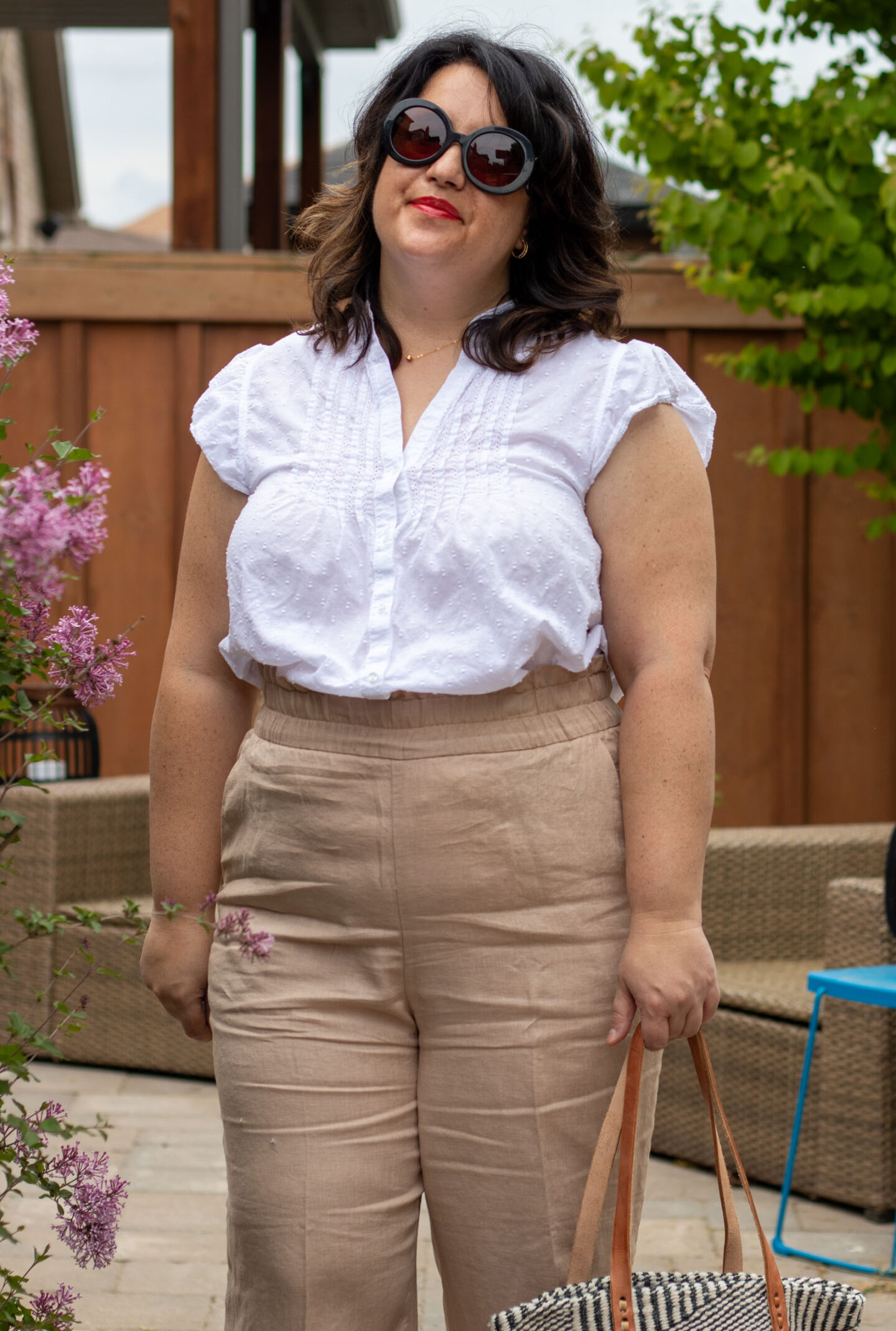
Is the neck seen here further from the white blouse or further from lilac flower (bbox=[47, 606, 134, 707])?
lilac flower (bbox=[47, 606, 134, 707])

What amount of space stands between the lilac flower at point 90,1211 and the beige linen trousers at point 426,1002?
18 cm

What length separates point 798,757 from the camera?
579 cm

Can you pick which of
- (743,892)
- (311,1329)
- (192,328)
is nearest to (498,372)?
(311,1329)

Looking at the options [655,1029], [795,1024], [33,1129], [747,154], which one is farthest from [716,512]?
[33,1129]

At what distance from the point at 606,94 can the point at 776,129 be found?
0.56m

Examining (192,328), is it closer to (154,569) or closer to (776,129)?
(154,569)

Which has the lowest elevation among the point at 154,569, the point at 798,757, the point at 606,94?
the point at 798,757

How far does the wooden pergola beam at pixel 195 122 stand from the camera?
6090 mm

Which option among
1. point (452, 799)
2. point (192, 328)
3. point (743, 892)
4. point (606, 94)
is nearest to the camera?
point (452, 799)

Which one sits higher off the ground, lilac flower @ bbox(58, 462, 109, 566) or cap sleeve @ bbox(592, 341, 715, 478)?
cap sleeve @ bbox(592, 341, 715, 478)

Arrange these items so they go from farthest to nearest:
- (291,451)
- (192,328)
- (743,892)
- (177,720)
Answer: (192,328)
(743,892)
(177,720)
(291,451)

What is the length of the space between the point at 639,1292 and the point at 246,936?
574mm

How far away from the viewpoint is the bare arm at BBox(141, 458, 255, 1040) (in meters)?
1.99

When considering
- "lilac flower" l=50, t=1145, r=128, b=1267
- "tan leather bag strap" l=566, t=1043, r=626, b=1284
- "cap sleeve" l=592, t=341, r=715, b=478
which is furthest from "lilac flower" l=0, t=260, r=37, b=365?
"tan leather bag strap" l=566, t=1043, r=626, b=1284
